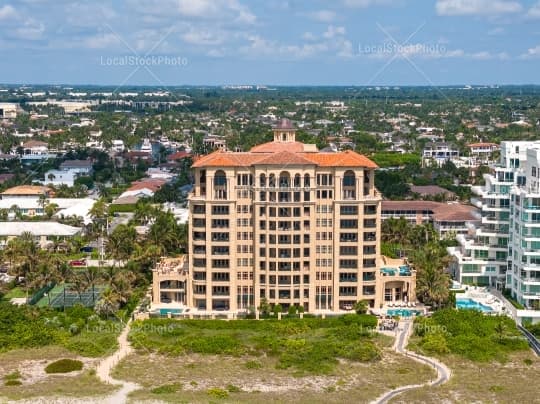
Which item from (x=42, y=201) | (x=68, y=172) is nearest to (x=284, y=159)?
(x=42, y=201)

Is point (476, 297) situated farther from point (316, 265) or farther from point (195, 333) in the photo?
point (195, 333)

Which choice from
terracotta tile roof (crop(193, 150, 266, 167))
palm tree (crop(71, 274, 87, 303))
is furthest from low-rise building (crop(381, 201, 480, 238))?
palm tree (crop(71, 274, 87, 303))

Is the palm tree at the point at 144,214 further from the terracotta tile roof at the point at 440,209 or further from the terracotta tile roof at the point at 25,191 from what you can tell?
the terracotta tile roof at the point at 440,209

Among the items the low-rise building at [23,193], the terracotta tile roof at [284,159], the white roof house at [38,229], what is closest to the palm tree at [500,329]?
the terracotta tile roof at [284,159]

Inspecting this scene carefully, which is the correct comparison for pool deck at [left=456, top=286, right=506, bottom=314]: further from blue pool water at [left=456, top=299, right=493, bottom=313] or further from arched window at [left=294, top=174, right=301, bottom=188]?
arched window at [left=294, top=174, right=301, bottom=188]

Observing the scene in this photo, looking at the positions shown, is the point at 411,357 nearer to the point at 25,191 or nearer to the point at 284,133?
the point at 284,133

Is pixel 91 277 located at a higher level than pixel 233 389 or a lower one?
higher
